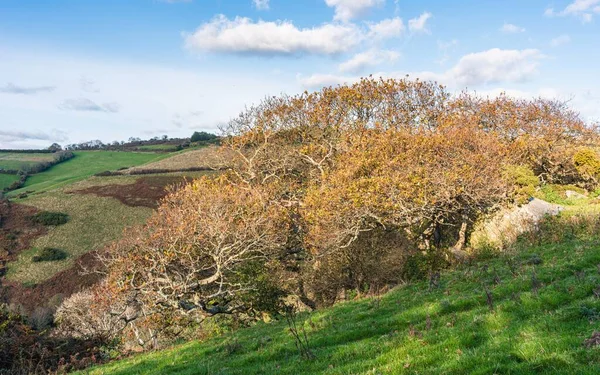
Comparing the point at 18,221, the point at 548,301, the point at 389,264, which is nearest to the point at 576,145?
the point at 389,264

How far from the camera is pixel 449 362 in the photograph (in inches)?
303

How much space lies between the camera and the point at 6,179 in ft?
407

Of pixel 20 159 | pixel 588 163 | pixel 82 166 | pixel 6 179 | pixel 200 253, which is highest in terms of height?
pixel 20 159

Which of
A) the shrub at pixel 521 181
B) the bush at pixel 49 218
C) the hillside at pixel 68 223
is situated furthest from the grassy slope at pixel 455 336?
the bush at pixel 49 218

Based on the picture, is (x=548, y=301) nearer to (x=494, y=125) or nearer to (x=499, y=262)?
(x=499, y=262)

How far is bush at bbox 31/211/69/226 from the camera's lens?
273 ft

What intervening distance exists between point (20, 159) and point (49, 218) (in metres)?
87.6

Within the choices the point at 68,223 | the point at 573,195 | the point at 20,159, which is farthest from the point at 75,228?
the point at 20,159

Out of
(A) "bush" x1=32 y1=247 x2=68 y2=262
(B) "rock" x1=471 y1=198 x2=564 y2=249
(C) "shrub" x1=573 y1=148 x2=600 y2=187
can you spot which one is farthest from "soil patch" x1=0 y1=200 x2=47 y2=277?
(C) "shrub" x1=573 y1=148 x2=600 y2=187

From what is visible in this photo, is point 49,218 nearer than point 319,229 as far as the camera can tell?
No

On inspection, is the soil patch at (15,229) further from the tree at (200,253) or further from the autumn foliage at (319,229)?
the autumn foliage at (319,229)

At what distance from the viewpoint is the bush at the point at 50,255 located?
233 feet

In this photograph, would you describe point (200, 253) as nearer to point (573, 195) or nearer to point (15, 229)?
point (573, 195)

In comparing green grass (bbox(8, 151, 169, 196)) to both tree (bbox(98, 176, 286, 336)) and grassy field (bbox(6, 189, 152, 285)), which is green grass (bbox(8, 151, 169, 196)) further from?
tree (bbox(98, 176, 286, 336))
